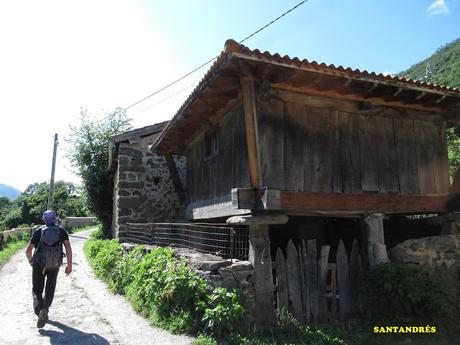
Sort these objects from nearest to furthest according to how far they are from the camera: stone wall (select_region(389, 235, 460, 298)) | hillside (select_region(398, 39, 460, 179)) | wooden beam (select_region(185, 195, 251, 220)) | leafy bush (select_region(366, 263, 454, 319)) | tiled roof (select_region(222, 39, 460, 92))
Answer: tiled roof (select_region(222, 39, 460, 92)), leafy bush (select_region(366, 263, 454, 319)), stone wall (select_region(389, 235, 460, 298)), wooden beam (select_region(185, 195, 251, 220)), hillside (select_region(398, 39, 460, 179))

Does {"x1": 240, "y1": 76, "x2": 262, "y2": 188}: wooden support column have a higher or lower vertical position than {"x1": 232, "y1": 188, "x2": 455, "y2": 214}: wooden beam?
higher

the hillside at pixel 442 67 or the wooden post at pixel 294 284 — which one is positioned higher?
the hillside at pixel 442 67

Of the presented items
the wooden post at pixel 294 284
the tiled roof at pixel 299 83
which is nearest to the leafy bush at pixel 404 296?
the wooden post at pixel 294 284

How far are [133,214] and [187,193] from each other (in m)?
2.49

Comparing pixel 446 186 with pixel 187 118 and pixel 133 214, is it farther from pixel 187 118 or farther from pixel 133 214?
pixel 133 214

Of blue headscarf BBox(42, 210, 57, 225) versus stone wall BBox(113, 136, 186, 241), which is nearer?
blue headscarf BBox(42, 210, 57, 225)

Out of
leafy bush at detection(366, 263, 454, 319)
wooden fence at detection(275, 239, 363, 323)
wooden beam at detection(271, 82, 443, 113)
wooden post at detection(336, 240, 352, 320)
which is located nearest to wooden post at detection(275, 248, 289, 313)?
wooden fence at detection(275, 239, 363, 323)

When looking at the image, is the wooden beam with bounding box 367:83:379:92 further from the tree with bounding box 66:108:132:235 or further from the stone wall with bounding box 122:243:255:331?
the tree with bounding box 66:108:132:235

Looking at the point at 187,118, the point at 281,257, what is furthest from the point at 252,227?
the point at 187,118

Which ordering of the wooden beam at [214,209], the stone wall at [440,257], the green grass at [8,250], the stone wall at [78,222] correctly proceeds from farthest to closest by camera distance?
the stone wall at [78,222] < the green grass at [8,250] < the wooden beam at [214,209] < the stone wall at [440,257]

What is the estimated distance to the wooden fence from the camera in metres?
4.96

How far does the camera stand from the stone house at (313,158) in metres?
4.77

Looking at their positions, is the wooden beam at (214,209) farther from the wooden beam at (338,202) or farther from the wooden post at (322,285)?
the wooden post at (322,285)

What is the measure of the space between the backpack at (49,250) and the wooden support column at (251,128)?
2632 millimetres
